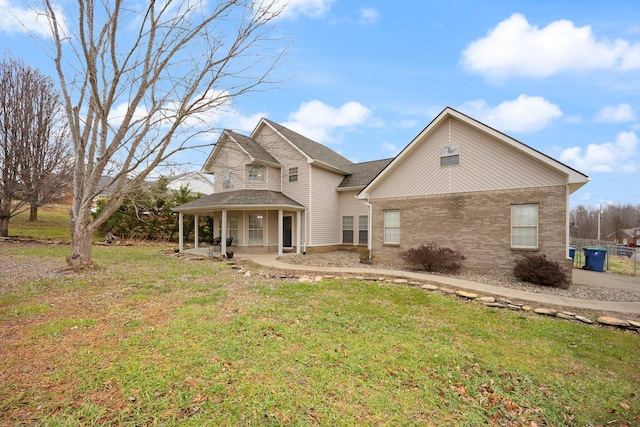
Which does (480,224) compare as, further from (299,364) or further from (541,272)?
(299,364)

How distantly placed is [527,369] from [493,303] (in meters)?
3.56

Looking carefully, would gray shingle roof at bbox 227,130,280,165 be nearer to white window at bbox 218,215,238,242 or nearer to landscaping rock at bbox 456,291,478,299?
white window at bbox 218,215,238,242

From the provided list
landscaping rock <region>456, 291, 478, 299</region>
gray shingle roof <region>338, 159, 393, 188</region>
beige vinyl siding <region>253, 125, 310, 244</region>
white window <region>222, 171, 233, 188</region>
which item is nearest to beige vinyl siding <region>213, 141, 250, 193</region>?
white window <region>222, 171, 233, 188</region>

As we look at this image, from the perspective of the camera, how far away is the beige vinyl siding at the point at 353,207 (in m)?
18.7

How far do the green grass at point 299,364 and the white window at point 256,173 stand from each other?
A: 37.1ft

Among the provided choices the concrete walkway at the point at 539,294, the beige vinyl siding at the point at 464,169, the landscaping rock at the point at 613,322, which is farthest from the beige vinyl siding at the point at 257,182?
the landscaping rock at the point at 613,322

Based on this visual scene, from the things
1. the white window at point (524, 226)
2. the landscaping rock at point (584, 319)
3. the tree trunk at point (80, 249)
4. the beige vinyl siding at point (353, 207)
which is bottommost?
the landscaping rock at point (584, 319)

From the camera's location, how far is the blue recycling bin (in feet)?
42.4

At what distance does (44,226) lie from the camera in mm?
25469

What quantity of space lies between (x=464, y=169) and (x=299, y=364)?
10.3 meters

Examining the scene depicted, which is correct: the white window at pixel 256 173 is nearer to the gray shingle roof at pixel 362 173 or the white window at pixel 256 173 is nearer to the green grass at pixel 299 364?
the gray shingle roof at pixel 362 173

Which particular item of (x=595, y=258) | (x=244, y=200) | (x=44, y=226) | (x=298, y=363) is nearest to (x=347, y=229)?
(x=244, y=200)

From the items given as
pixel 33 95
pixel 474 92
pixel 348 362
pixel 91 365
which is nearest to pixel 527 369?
pixel 348 362

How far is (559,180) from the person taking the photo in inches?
386
